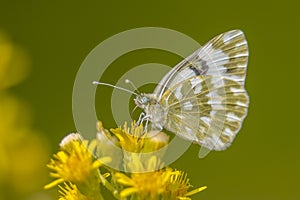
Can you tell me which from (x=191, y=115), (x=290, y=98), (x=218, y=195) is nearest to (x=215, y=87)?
(x=191, y=115)

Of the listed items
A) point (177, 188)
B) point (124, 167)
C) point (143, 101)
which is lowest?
point (177, 188)

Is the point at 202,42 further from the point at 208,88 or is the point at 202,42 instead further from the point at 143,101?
the point at 143,101

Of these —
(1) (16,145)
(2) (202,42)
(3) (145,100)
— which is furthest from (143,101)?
(2) (202,42)

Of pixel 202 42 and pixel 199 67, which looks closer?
pixel 199 67

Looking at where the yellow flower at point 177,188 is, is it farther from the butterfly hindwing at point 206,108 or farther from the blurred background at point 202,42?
the blurred background at point 202,42

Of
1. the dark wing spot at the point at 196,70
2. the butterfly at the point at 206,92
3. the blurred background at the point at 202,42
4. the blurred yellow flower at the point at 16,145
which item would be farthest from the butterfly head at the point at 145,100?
the blurred background at the point at 202,42

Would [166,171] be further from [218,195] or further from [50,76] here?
[50,76]
